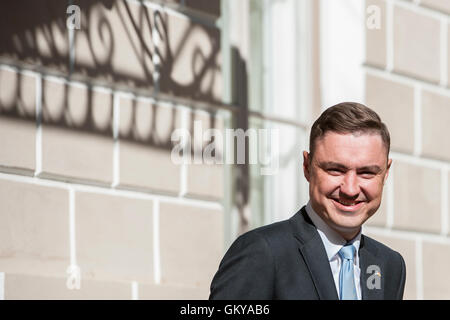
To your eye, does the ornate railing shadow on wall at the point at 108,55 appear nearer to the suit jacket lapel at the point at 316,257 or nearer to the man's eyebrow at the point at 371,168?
the suit jacket lapel at the point at 316,257

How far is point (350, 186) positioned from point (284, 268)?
32cm

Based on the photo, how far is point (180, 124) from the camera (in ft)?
19.0

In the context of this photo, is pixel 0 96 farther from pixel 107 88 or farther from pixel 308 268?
pixel 308 268

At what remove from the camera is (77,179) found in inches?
203

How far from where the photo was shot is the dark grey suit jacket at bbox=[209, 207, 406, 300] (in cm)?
347

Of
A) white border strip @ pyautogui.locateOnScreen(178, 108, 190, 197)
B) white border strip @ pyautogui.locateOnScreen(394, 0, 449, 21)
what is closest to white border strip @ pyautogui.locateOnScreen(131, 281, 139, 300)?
white border strip @ pyautogui.locateOnScreen(178, 108, 190, 197)

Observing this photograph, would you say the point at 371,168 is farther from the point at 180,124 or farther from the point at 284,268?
the point at 180,124

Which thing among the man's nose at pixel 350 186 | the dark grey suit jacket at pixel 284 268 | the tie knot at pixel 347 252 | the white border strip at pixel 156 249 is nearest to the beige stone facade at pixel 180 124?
the white border strip at pixel 156 249

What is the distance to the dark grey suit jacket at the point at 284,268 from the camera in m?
3.47

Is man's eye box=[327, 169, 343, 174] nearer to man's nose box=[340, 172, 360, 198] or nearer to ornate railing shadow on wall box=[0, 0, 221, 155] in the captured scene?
man's nose box=[340, 172, 360, 198]

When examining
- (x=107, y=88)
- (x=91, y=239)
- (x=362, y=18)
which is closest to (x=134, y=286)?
(x=91, y=239)

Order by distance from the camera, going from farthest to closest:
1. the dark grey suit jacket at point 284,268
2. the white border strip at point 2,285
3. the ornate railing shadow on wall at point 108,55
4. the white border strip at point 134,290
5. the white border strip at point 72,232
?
the white border strip at point 134,290 < the white border strip at point 72,232 < the ornate railing shadow on wall at point 108,55 < the white border strip at point 2,285 < the dark grey suit jacket at point 284,268

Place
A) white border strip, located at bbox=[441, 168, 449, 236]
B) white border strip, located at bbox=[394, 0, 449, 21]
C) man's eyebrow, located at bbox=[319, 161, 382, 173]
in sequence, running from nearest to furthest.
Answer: man's eyebrow, located at bbox=[319, 161, 382, 173]
white border strip, located at bbox=[394, 0, 449, 21]
white border strip, located at bbox=[441, 168, 449, 236]

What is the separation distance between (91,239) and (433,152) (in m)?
3.16
